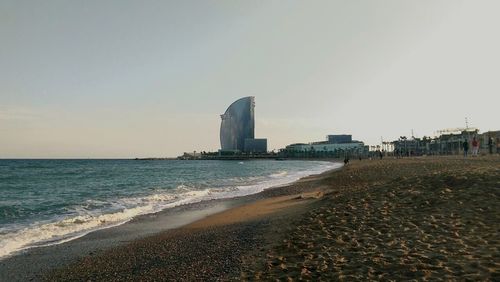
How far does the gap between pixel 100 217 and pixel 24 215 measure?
446 centimetres

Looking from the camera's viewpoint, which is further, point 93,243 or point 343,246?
point 93,243

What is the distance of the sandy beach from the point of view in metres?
5.86

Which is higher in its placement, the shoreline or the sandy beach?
the sandy beach

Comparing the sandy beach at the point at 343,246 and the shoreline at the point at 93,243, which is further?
the shoreline at the point at 93,243

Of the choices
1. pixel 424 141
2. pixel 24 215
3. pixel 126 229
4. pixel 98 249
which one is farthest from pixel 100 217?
pixel 424 141

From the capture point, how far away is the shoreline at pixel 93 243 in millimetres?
8227

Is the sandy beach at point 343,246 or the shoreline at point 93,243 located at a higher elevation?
the sandy beach at point 343,246

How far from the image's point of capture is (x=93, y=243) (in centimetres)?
1072

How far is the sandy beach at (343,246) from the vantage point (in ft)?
19.2

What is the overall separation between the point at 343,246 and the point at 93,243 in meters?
7.54

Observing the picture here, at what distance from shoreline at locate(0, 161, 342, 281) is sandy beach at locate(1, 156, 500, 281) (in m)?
0.35

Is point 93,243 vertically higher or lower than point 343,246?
lower

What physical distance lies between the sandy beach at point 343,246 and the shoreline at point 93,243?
0.35 meters

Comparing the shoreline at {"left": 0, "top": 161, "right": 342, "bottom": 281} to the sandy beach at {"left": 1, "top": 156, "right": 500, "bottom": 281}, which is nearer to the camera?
the sandy beach at {"left": 1, "top": 156, "right": 500, "bottom": 281}
